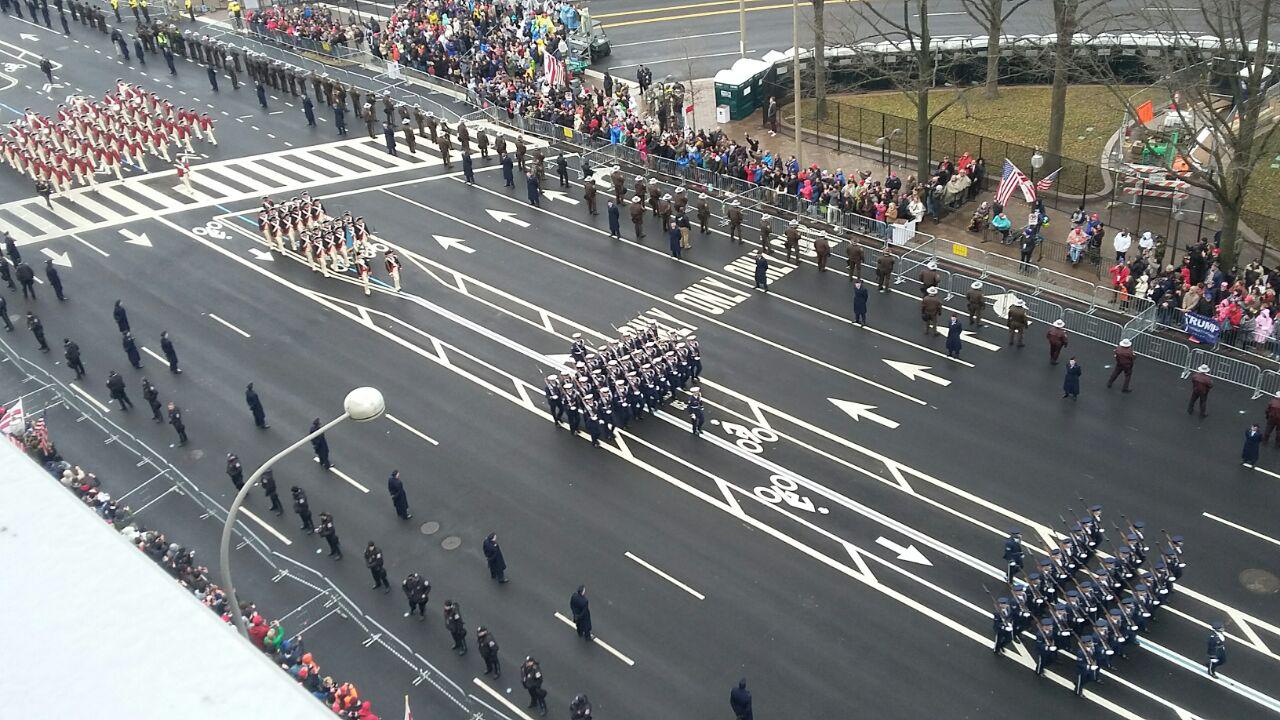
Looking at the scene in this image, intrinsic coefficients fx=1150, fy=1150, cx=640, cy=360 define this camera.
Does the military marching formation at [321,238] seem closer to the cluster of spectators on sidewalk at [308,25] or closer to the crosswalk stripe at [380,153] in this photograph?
the crosswalk stripe at [380,153]

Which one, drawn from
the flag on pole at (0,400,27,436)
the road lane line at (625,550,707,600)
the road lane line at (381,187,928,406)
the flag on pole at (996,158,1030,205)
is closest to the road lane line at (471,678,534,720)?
the road lane line at (625,550,707,600)

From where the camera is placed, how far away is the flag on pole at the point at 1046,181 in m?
36.8

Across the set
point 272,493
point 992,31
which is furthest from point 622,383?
point 992,31

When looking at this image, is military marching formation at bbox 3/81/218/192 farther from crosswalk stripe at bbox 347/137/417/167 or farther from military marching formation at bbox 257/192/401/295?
military marching formation at bbox 257/192/401/295

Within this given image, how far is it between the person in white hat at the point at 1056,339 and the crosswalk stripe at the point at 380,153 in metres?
25.9

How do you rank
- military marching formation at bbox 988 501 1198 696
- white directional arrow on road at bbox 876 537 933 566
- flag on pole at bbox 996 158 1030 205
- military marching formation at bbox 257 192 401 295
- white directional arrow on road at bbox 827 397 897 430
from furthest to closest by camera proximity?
military marching formation at bbox 257 192 401 295 < flag on pole at bbox 996 158 1030 205 < white directional arrow on road at bbox 827 397 897 430 < white directional arrow on road at bbox 876 537 933 566 < military marching formation at bbox 988 501 1198 696

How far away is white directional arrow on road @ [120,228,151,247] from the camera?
39562 mm

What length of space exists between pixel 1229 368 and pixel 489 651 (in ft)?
64.7

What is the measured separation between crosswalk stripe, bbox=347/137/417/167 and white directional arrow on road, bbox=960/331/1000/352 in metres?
23.5

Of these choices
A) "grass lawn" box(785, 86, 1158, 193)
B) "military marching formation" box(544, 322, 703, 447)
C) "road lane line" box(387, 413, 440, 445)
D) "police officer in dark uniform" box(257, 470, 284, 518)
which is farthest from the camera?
"grass lawn" box(785, 86, 1158, 193)

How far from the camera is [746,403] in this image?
94.7 feet

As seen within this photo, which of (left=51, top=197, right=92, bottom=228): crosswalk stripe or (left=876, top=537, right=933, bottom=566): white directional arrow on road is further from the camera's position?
(left=51, top=197, right=92, bottom=228): crosswalk stripe

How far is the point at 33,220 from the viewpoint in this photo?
41438 millimetres

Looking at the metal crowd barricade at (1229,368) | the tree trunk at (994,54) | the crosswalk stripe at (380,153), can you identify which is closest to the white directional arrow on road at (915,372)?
the metal crowd barricade at (1229,368)
